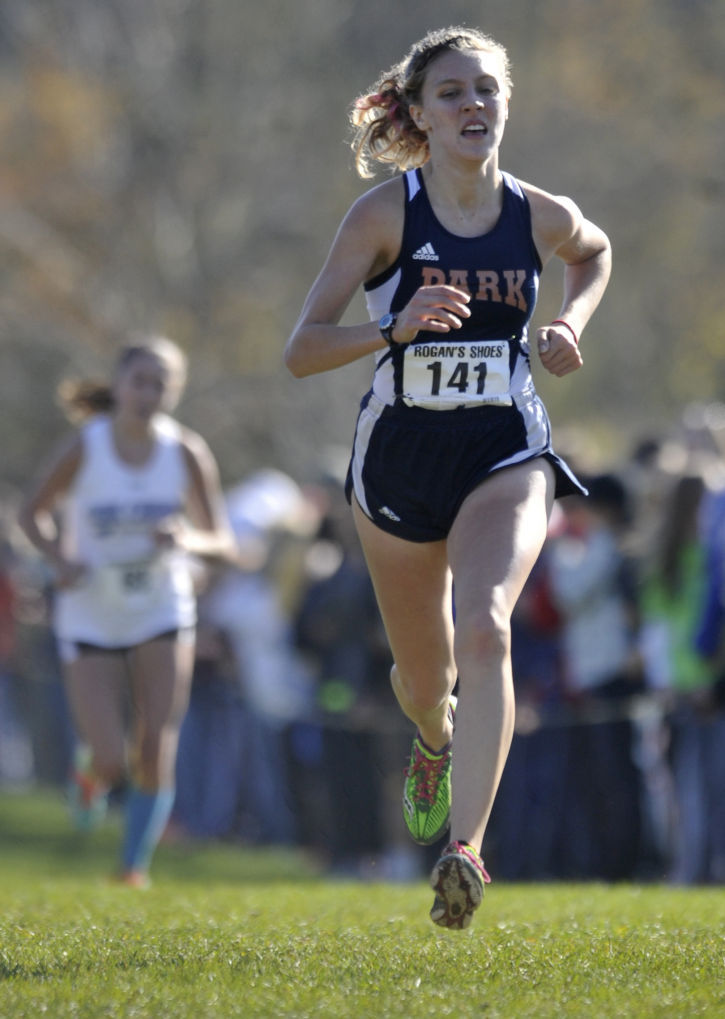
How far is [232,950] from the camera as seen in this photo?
5.04m

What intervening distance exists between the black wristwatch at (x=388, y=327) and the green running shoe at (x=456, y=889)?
144 cm

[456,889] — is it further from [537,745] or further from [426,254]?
[537,745]

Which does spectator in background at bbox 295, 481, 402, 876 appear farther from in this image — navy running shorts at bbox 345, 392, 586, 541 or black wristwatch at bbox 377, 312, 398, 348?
black wristwatch at bbox 377, 312, 398, 348

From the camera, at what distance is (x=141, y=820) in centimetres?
855

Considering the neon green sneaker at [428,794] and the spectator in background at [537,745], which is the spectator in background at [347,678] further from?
the neon green sneaker at [428,794]

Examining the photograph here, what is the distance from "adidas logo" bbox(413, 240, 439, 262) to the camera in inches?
206

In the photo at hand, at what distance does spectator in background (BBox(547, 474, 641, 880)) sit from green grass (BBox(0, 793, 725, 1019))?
6.98 ft

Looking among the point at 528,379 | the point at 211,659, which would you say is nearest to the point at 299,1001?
the point at 528,379

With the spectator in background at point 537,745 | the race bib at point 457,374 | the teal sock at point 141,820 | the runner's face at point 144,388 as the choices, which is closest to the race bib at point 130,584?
the runner's face at point 144,388

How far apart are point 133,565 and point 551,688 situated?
285 cm

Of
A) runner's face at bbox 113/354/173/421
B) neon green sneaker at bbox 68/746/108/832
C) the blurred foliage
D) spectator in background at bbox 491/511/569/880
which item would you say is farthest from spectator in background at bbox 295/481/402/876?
the blurred foliage

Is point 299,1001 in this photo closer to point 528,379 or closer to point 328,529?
point 528,379

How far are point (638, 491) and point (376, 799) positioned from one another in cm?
277

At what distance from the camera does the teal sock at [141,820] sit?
28.0 feet
